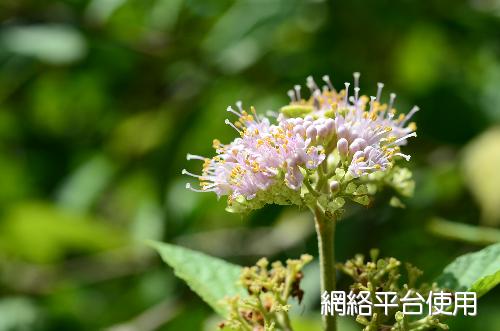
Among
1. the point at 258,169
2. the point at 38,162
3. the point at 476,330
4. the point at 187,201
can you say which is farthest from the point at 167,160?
the point at 258,169

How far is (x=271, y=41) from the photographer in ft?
13.8

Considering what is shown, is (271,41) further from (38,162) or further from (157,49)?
(38,162)

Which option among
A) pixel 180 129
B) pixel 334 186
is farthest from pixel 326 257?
pixel 180 129

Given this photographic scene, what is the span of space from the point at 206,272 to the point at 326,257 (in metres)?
0.38

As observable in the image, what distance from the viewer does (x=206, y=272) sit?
6.63 feet

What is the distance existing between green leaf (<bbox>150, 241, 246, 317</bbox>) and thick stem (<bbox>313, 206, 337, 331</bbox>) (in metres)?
0.26

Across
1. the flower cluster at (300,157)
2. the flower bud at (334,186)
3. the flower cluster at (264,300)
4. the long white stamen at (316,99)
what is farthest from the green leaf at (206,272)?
the long white stamen at (316,99)

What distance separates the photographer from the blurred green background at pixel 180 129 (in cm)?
380

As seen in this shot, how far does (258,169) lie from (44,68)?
320 centimetres

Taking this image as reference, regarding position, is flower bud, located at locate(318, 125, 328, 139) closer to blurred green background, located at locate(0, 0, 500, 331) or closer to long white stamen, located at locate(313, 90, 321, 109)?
long white stamen, located at locate(313, 90, 321, 109)

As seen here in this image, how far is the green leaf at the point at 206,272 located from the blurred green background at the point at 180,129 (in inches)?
39.7

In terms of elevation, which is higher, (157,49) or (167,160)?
(157,49)

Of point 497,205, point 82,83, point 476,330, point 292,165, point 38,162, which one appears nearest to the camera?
point 292,165

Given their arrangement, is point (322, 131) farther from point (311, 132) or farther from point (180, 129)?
point (180, 129)
